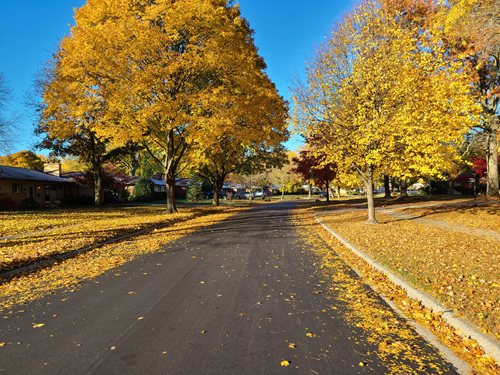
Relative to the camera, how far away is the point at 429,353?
3854mm

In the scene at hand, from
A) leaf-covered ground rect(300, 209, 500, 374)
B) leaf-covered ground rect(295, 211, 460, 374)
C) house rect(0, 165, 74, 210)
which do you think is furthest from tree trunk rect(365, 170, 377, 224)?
house rect(0, 165, 74, 210)

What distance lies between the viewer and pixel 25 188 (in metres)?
32.6

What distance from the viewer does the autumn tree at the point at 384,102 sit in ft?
42.7

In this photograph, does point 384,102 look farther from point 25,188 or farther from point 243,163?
point 25,188

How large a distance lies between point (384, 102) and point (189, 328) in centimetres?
1272

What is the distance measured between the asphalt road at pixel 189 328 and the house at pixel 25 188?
89.6 feet

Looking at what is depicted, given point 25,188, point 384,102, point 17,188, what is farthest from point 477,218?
point 25,188

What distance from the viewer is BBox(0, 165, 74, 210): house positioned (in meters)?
28.9

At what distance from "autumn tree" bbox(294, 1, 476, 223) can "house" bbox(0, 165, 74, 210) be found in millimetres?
26189

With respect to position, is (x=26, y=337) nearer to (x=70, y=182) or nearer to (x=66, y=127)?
(x=66, y=127)

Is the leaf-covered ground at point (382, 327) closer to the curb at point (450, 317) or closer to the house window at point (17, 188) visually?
the curb at point (450, 317)

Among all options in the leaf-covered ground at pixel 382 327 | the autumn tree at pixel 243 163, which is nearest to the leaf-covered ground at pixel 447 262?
the leaf-covered ground at pixel 382 327

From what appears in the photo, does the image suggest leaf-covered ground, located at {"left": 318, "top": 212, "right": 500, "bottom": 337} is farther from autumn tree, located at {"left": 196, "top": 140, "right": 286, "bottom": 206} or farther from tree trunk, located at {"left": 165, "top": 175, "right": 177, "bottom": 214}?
autumn tree, located at {"left": 196, "top": 140, "right": 286, "bottom": 206}

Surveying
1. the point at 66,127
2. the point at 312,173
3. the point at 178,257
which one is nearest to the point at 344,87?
the point at 178,257
